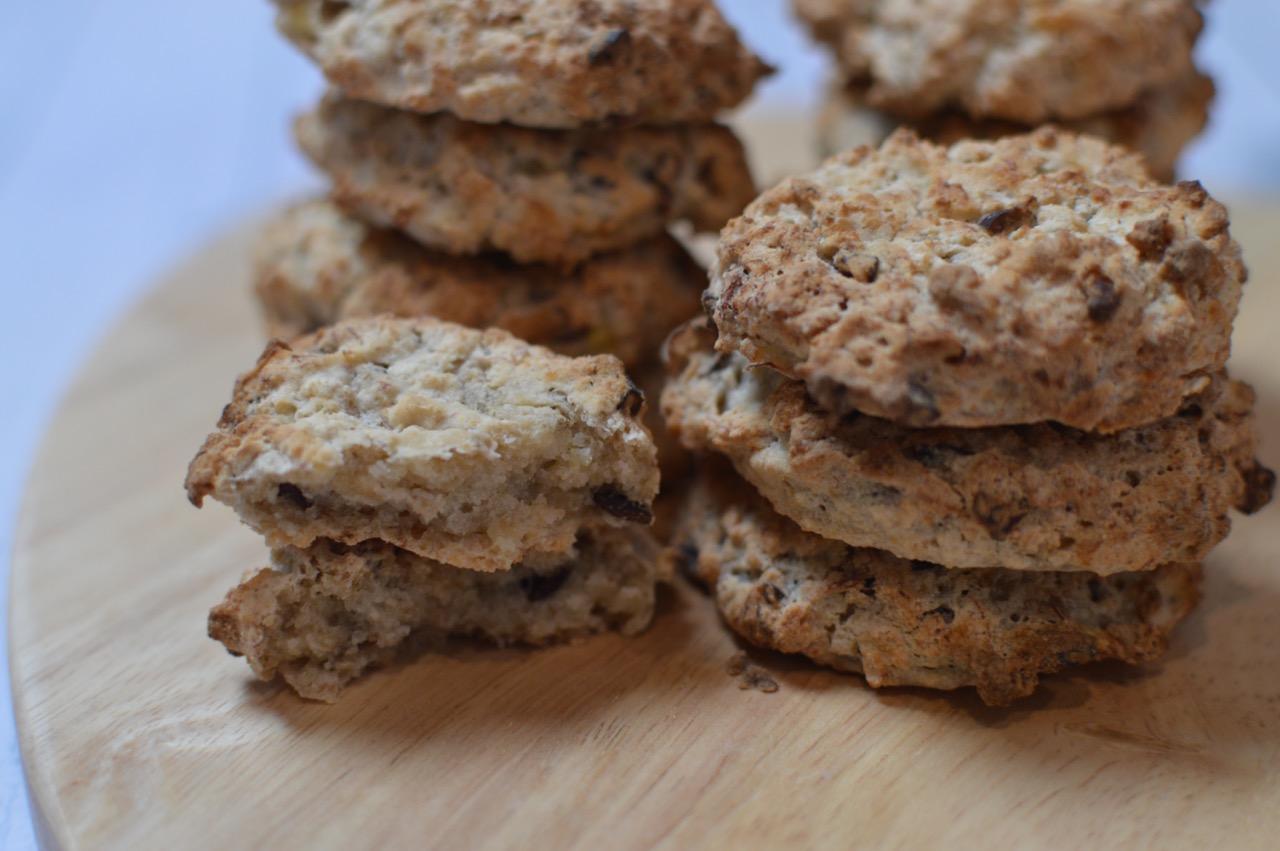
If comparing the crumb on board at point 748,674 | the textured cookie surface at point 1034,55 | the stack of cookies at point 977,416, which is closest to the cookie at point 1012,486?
the stack of cookies at point 977,416

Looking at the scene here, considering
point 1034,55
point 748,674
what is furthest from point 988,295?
point 1034,55

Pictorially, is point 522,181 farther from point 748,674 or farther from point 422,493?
point 748,674

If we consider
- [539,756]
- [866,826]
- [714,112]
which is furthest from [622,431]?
[714,112]

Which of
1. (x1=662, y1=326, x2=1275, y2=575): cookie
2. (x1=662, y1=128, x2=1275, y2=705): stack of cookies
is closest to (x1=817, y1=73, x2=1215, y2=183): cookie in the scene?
(x1=662, y1=128, x2=1275, y2=705): stack of cookies

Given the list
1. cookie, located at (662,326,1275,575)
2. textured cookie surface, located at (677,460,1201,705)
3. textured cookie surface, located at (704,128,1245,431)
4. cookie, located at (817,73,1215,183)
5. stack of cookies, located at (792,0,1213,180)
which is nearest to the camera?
textured cookie surface, located at (704,128,1245,431)

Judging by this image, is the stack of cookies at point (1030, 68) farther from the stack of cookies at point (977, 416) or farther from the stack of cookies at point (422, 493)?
the stack of cookies at point (422, 493)

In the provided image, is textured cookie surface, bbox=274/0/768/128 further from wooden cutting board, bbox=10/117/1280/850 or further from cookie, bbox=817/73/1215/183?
wooden cutting board, bbox=10/117/1280/850
